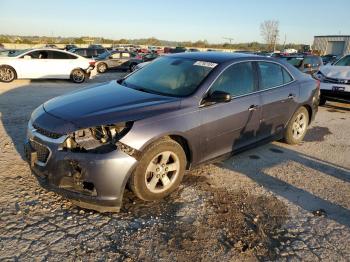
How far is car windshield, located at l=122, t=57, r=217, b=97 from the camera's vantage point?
13.9 ft

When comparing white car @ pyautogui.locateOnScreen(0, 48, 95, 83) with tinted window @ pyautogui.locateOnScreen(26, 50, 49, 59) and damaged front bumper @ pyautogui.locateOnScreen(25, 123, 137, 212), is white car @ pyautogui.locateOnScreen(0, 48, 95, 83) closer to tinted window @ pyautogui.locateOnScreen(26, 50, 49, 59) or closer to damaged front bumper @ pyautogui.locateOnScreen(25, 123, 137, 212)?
tinted window @ pyautogui.locateOnScreen(26, 50, 49, 59)

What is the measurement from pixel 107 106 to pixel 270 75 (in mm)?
2761

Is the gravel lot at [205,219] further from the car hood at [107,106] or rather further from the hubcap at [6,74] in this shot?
the hubcap at [6,74]

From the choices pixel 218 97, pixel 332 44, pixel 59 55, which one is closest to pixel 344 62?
pixel 218 97

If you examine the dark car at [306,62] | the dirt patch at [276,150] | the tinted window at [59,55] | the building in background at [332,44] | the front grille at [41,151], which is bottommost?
the dirt patch at [276,150]

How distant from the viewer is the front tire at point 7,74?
13.2 meters

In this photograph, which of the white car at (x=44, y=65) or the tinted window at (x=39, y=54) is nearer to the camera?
the white car at (x=44, y=65)

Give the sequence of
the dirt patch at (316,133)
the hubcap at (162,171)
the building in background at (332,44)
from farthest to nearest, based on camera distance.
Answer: the building in background at (332,44) → the dirt patch at (316,133) → the hubcap at (162,171)

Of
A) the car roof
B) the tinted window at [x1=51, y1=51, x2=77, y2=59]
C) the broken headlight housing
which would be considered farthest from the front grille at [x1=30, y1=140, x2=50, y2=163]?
the tinted window at [x1=51, y1=51, x2=77, y2=59]

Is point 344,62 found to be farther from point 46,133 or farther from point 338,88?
point 46,133

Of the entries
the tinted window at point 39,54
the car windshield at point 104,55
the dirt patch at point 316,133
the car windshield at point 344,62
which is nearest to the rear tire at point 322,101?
the car windshield at point 344,62

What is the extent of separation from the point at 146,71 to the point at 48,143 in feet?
6.90

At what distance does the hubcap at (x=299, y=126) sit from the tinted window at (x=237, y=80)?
1.65 metres

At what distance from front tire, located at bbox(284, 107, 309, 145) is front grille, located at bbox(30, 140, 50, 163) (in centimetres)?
398
